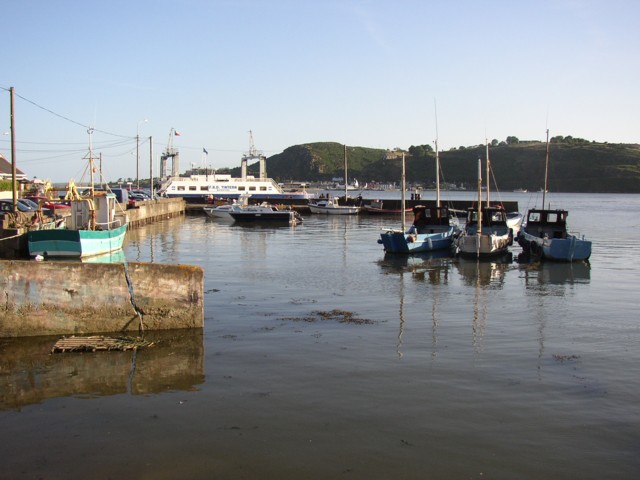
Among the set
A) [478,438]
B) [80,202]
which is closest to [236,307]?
[478,438]

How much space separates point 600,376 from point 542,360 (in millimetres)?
1303

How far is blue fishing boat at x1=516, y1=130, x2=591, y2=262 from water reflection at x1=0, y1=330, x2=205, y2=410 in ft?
78.7

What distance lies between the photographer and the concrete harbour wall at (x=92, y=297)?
505 inches

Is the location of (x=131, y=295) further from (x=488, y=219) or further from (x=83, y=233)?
(x=488, y=219)

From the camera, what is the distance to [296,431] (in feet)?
29.5

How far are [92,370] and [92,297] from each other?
86.5 inches

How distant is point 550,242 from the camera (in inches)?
1266

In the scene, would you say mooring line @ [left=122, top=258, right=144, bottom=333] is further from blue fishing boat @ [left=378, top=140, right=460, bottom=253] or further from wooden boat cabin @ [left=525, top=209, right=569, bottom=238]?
wooden boat cabin @ [left=525, top=209, right=569, bottom=238]

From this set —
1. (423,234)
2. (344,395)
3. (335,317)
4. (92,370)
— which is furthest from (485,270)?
(92,370)

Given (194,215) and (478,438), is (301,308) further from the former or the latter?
(194,215)

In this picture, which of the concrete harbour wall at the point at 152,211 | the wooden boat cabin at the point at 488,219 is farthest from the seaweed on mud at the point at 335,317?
the concrete harbour wall at the point at 152,211

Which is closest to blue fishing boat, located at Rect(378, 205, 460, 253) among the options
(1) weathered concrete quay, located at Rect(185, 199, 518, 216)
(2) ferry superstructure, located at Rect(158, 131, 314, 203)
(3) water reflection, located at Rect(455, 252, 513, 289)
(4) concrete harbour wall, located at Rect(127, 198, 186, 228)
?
(3) water reflection, located at Rect(455, 252, 513, 289)

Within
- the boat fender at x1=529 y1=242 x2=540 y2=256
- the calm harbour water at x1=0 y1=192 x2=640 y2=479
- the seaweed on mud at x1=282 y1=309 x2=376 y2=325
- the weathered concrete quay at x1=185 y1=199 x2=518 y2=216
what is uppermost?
the weathered concrete quay at x1=185 y1=199 x2=518 y2=216

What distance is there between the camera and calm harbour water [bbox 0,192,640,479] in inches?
317
